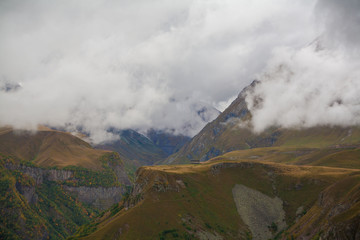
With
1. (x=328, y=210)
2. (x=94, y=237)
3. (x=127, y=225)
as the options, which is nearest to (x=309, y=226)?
(x=328, y=210)

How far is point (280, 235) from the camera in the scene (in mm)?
194500

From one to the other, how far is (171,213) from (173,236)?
18.2 metres

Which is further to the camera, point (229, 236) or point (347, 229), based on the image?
point (229, 236)

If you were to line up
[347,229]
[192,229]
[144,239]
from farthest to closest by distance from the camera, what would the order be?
[192,229]
[144,239]
[347,229]

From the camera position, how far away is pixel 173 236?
182 m

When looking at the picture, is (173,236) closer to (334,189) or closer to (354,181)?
(334,189)

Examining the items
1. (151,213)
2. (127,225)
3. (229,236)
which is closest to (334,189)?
(229,236)

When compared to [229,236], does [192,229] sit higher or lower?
higher

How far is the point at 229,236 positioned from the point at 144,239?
56123 mm

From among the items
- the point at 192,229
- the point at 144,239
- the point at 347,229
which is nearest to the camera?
the point at 347,229

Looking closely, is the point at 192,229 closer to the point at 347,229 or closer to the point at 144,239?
the point at 144,239

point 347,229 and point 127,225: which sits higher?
point 127,225

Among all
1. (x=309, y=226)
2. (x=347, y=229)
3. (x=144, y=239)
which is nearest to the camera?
(x=347, y=229)

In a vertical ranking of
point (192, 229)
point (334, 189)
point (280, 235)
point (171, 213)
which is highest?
point (171, 213)
